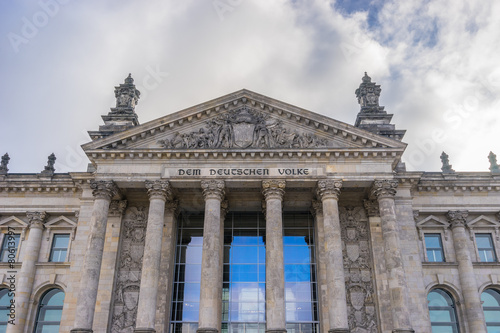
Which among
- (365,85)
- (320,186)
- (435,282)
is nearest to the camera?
(320,186)

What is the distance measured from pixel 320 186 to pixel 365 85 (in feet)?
33.5

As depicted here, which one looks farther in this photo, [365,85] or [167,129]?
[365,85]

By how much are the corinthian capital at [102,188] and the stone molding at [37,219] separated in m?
6.58

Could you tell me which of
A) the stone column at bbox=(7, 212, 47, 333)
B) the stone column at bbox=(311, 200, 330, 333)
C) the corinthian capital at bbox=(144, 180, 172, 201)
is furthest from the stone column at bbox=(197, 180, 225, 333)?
the stone column at bbox=(7, 212, 47, 333)

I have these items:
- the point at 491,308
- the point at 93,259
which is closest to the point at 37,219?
the point at 93,259

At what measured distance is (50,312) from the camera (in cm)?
3144

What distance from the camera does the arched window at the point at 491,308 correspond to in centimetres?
3075

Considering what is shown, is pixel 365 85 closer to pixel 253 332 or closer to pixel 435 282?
pixel 435 282

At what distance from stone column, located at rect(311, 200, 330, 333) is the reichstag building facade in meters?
0.08

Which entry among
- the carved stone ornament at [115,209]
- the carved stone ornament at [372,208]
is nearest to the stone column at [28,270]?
the carved stone ornament at [115,209]

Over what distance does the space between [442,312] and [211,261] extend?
15.6 m

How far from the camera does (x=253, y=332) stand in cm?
2981

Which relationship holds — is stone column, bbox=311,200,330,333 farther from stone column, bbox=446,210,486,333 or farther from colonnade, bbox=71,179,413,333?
stone column, bbox=446,210,486,333

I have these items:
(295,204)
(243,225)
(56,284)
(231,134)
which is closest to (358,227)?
(295,204)
